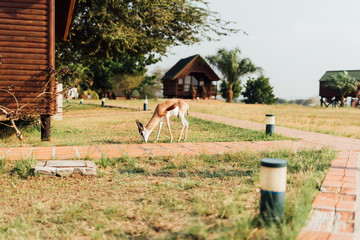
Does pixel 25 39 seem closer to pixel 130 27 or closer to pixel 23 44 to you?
pixel 23 44

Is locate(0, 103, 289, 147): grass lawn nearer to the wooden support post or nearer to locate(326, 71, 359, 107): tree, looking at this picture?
the wooden support post

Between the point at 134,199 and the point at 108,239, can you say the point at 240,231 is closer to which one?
the point at 108,239

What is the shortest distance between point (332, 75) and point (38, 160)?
154 ft

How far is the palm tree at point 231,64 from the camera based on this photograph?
1628 inches

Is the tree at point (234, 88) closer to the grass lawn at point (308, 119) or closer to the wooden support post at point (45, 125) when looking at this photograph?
the grass lawn at point (308, 119)

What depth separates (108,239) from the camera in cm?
323

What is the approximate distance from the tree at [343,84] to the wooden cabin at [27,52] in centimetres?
4218

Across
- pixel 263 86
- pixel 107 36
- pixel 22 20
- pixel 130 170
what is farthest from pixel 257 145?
pixel 263 86

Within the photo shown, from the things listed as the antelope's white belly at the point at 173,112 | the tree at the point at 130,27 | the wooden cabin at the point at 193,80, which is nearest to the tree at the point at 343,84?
the wooden cabin at the point at 193,80

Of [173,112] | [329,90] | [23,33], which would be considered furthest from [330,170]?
[329,90]

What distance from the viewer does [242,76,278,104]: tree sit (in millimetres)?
48219

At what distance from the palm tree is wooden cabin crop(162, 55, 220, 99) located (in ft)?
4.68

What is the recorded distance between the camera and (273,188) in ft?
10.9

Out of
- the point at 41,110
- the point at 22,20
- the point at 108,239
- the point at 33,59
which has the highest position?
the point at 22,20
